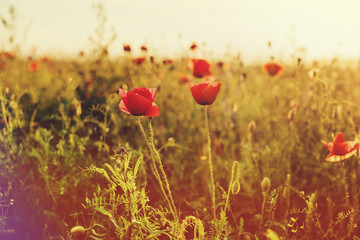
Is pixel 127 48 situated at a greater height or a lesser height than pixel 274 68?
greater

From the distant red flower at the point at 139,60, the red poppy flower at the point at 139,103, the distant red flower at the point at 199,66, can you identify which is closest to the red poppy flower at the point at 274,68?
the distant red flower at the point at 199,66

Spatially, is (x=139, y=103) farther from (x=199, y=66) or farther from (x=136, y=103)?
(x=199, y=66)

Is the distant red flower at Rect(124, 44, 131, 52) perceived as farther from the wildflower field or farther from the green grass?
the green grass

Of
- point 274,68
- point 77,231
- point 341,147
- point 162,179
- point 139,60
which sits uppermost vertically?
point 139,60

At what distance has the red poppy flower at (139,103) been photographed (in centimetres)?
116

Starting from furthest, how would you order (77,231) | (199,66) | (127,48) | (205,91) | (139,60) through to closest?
(139,60) < (127,48) < (199,66) < (205,91) < (77,231)

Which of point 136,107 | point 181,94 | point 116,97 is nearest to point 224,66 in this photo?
point 181,94

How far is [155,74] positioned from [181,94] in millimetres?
635

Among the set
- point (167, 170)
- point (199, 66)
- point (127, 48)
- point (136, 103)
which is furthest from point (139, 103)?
point (127, 48)

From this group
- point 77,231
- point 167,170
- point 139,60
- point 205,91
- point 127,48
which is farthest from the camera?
point 139,60

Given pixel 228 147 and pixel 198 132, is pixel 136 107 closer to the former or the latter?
pixel 198 132

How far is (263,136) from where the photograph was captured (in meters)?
2.53

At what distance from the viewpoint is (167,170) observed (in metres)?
1.74

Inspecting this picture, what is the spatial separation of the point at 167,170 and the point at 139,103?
0.67 meters
